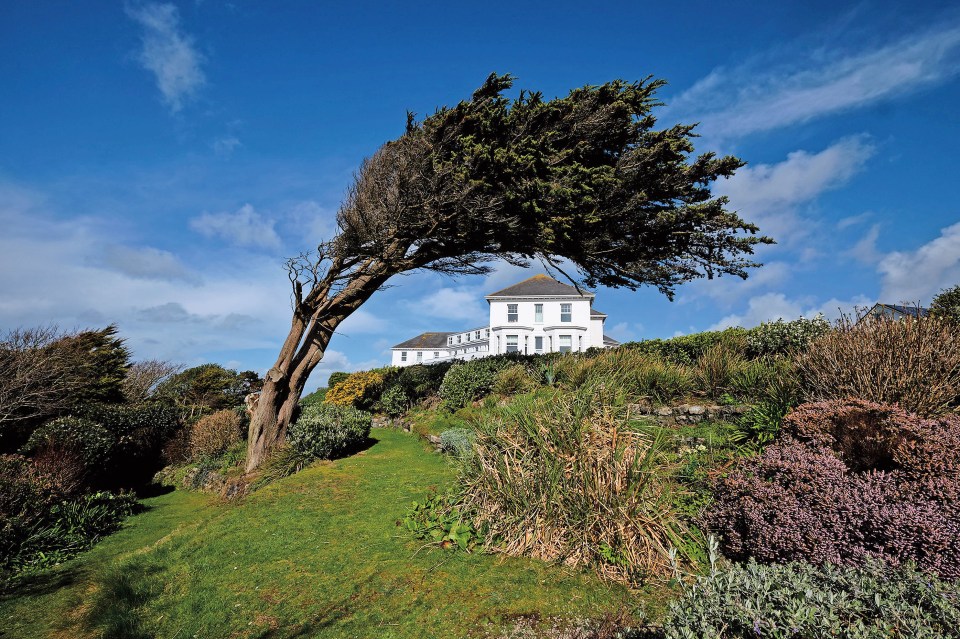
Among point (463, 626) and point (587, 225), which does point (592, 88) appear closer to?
point (587, 225)

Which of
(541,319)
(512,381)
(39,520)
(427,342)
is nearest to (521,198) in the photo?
(512,381)

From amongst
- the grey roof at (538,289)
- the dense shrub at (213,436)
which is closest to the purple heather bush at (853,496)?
the dense shrub at (213,436)

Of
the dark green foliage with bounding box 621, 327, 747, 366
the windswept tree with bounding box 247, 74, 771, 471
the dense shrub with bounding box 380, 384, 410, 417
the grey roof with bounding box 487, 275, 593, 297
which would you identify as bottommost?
the dense shrub with bounding box 380, 384, 410, 417

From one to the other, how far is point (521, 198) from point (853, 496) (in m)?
8.76

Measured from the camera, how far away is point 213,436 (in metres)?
13.7

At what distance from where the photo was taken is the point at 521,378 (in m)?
13.2

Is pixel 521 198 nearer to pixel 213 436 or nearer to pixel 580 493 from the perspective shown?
pixel 580 493

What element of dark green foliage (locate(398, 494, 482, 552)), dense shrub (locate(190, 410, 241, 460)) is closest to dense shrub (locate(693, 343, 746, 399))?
dark green foliage (locate(398, 494, 482, 552))

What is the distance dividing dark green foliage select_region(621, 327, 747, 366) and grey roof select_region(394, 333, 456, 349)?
42279 mm

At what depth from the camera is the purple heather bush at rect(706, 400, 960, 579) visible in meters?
3.60

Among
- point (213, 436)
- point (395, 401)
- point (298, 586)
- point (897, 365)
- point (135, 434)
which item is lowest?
point (298, 586)

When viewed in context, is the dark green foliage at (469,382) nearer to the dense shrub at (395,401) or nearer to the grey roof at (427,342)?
the dense shrub at (395,401)

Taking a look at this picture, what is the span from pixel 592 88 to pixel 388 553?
1138 cm

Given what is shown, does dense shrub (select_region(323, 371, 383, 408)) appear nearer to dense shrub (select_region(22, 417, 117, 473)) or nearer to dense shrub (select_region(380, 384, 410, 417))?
dense shrub (select_region(380, 384, 410, 417))
